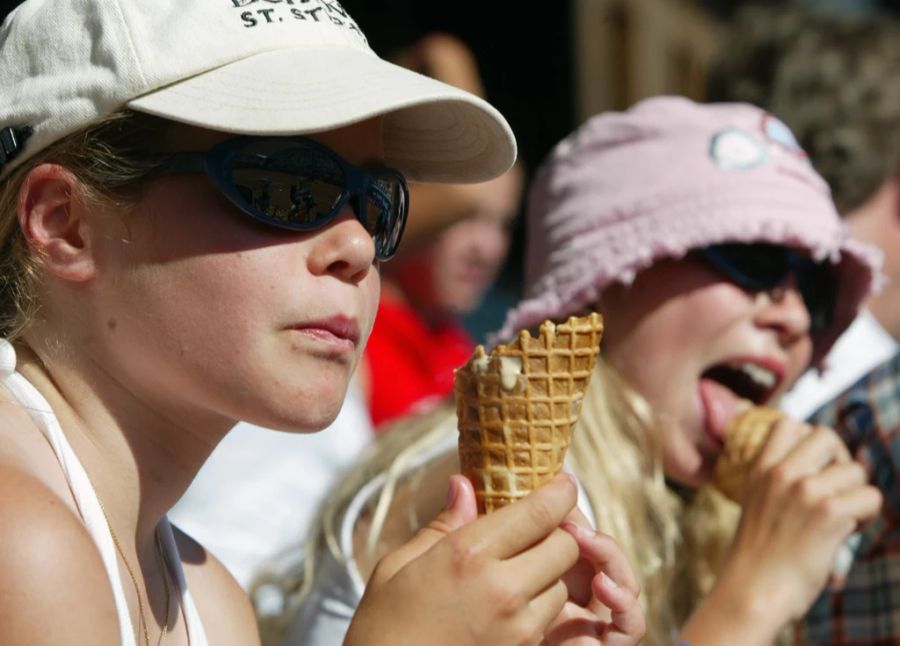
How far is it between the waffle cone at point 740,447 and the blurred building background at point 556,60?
573cm

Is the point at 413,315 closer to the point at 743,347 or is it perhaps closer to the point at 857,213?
the point at 857,213

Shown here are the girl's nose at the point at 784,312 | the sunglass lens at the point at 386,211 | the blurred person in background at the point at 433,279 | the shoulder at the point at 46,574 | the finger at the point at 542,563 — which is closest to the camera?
the shoulder at the point at 46,574

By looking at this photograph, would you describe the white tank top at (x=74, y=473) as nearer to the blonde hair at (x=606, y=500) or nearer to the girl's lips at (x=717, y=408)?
the blonde hair at (x=606, y=500)

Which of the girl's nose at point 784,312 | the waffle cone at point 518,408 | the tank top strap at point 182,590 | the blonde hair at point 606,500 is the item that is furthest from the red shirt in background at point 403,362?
the waffle cone at point 518,408

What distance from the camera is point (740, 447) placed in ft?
10.1

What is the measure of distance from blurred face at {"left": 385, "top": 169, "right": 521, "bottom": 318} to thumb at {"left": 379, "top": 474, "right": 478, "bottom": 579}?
158 inches

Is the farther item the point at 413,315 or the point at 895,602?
the point at 413,315

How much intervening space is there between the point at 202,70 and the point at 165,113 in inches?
4.2

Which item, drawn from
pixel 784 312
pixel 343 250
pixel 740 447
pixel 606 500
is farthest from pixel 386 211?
pixel 784 312

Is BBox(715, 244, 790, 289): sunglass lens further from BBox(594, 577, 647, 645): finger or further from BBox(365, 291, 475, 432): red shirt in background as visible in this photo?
BBox(365, 291, 475, 432): red shirt in background

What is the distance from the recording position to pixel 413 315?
6.20 m

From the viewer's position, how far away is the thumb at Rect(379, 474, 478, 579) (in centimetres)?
180

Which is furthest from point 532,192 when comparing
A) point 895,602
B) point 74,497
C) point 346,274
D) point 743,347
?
point 74,497

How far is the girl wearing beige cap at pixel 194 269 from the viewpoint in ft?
5.80
